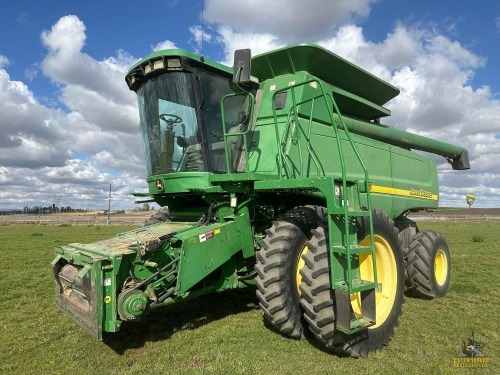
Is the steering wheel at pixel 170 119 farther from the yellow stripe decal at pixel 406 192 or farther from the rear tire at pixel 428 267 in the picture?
the rear tire at pixel 428 267

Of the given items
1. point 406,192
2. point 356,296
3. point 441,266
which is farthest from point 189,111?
point 441,266

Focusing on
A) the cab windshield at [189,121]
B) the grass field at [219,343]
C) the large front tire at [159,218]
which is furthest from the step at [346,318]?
the large front tire at [159,218]

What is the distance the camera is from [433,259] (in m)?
6.92

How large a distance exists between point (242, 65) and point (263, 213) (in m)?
2.15

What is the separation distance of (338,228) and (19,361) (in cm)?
352

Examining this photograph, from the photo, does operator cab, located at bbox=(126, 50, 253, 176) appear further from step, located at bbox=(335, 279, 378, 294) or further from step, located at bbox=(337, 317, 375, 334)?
step, located at bbox=(337, 317, 375, 334)

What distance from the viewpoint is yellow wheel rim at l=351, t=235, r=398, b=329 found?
4664 mm

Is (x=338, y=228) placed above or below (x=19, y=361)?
above

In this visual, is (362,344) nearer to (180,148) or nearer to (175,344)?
(175,344)

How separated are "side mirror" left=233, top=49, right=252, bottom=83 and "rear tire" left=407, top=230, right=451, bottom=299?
15.2 ft

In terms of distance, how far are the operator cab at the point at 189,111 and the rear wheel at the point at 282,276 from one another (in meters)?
1.04

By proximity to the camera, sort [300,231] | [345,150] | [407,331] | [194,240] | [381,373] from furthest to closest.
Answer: [345,150] → [407,331] → [300,231] → [194,240] → [381,373]

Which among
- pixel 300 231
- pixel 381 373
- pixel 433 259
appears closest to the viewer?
pixel 381 373

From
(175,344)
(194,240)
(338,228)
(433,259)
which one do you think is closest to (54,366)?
(175,344)
